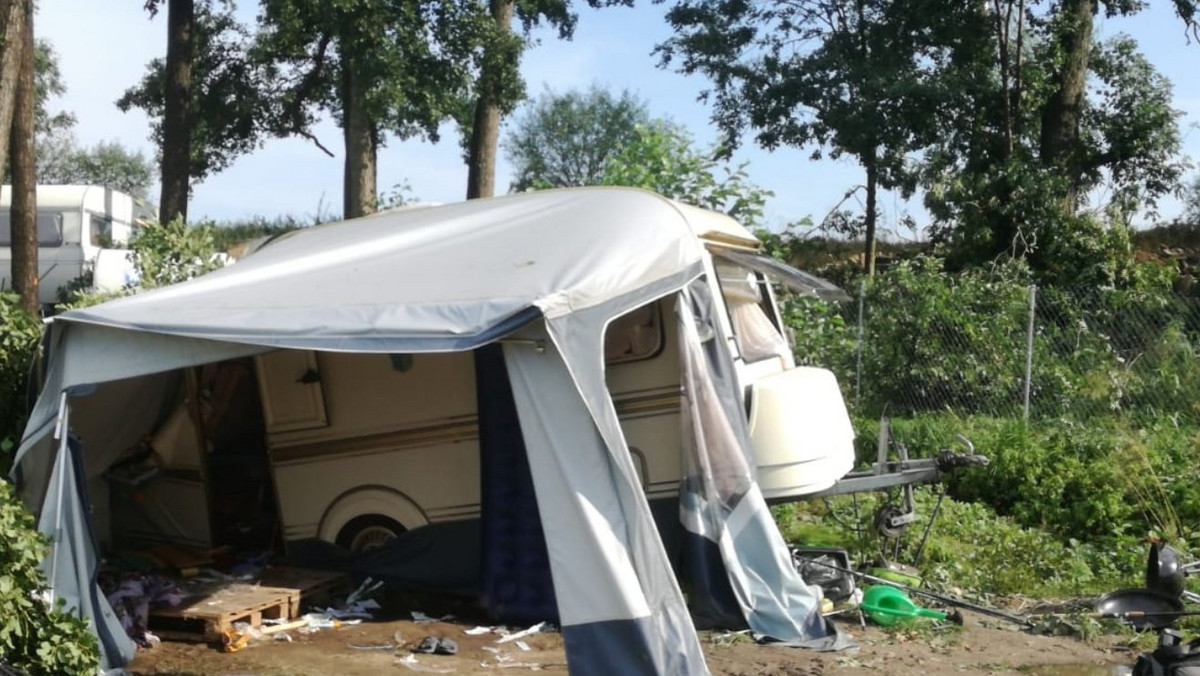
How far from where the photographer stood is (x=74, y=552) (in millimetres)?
6672

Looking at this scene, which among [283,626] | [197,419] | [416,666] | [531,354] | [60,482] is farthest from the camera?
[197,419]

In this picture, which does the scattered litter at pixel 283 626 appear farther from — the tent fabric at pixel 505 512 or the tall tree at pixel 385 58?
the tall tree at pixel 385 58

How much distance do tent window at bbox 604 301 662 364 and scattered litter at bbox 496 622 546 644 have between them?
1.70 m

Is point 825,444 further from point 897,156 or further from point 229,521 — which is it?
point 897,156

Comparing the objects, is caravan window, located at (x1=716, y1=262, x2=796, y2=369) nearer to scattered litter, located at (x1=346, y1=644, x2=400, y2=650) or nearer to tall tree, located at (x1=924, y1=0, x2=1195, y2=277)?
scattered litter, located at (x1=346, y1=644, x2=400, y2=650)

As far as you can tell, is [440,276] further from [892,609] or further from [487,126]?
[487,126]

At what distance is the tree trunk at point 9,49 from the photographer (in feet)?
35.0

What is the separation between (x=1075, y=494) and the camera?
10.9m

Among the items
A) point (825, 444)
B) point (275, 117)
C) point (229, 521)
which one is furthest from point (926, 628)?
point (275, 117)

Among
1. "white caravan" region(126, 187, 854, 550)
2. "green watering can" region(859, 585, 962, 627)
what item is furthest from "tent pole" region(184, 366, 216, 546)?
"green watering can" region(859, 585, 962, 627)

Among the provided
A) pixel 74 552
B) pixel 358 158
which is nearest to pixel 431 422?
pixel 74 552

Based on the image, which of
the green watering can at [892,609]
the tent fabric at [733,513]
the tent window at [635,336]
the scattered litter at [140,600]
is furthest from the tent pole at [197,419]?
the green watering can at [892,609]

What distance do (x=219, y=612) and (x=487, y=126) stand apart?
47.0 feet

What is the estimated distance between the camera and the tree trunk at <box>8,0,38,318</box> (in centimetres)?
1611
